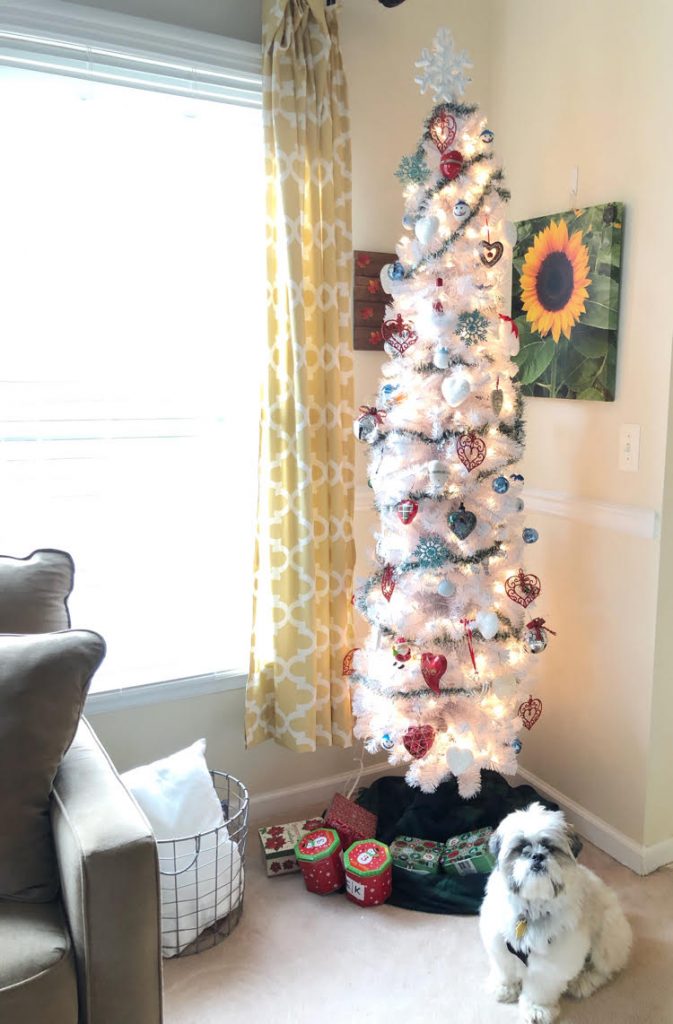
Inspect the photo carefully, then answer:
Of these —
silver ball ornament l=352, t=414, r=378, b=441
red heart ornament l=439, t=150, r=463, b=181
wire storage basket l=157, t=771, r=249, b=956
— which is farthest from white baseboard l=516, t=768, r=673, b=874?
red heart ornament l=439, t=150, r=463, b=181

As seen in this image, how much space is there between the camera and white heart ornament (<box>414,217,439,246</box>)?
2.11m

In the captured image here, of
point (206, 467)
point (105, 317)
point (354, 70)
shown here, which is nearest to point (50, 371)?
point (105, 317)

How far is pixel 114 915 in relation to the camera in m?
1.32

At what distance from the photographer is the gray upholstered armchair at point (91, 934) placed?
129cm

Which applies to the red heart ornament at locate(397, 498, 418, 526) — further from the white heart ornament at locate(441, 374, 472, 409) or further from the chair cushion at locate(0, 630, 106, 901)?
the chair cushion at locate(0, 630, 106, 901)

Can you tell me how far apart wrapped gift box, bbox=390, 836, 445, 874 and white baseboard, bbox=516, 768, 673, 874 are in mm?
505

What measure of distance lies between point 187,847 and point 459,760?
29.2 inches

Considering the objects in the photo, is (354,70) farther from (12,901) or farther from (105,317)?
(12,901)

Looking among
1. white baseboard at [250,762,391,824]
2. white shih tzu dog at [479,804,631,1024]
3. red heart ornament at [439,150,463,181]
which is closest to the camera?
white shih tzu dog at [479,804,631,1024]

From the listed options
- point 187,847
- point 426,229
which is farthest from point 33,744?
point 426,229

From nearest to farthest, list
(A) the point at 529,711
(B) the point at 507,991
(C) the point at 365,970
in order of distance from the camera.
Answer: (B) the point at 507,991, (C) the point at 365,970, (A) the point at 529,711

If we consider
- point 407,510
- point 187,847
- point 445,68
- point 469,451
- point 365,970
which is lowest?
point 365,970

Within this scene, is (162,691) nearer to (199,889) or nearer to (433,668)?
(199,889)

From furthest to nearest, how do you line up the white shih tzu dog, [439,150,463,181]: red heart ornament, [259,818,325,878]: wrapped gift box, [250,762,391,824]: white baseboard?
1. [250,762,391,824]: white baseboard
2. [259,818,325,878]: wrapped gift box
3. [439,150,463,181]: red heart ornament
4. the white shih tzu dog
